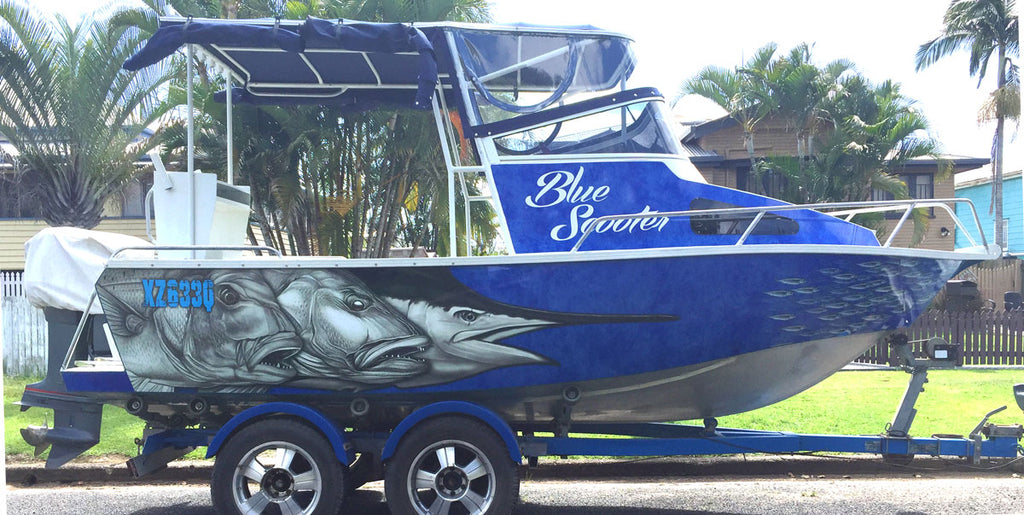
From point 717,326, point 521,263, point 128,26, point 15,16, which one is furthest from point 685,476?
point 15,16

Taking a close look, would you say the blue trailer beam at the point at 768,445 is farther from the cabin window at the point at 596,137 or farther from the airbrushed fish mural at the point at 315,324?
the cabin window at the point at 596,137

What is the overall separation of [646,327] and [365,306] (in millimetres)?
1770

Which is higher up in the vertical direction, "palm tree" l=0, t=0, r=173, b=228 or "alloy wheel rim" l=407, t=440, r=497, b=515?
"palm tree" l=0, t=0, r=173, b=228

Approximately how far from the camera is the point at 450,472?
546 centimetres

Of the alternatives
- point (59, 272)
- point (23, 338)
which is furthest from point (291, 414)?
point (23, 338)

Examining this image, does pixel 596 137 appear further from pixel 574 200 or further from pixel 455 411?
pixel 455 411

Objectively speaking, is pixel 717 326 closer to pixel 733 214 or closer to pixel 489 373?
pixel 733 214

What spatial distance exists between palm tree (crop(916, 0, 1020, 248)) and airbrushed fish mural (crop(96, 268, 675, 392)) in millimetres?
26747

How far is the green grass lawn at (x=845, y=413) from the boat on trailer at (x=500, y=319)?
2459mm

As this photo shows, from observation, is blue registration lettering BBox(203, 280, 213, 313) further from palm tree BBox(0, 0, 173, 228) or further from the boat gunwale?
palm tree BBox(0, 0, 173, 228)

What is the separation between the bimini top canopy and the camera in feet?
19.4

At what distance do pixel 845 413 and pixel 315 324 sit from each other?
596 cm

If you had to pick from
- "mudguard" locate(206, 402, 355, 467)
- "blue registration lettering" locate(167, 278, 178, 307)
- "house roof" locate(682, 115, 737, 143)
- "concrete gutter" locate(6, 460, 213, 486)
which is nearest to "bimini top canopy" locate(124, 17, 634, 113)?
"blue registration lettering" locate(167, 278, 178, 307)

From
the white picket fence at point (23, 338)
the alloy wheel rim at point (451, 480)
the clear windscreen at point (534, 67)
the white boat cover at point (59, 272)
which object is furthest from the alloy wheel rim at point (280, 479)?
the white picket fence at point (23, 338)
